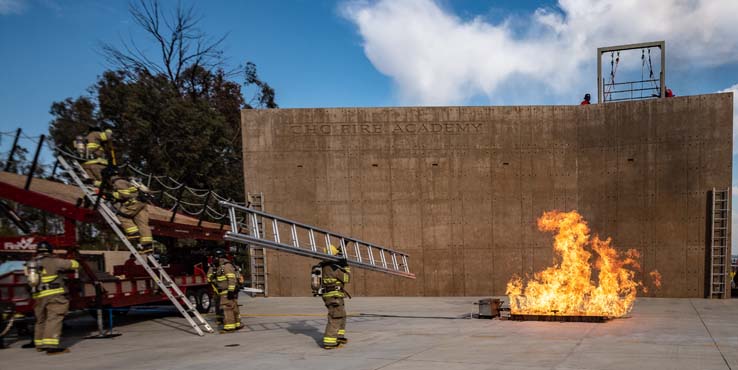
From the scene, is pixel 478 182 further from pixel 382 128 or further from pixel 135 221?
pixel 135 221

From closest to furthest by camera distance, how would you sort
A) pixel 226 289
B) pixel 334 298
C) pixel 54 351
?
pixel 54 351
pixel 334 298
pixel 226 289

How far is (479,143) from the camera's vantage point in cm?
2064

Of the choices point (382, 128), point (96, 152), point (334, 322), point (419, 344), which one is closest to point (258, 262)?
point (382, 128)

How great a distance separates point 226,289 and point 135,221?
267 centimetres

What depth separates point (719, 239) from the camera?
18.6 meters

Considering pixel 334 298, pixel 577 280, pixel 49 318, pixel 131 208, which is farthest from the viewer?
pixel 577 280

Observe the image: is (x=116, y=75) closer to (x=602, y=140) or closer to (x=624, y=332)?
(x=602, y=140)

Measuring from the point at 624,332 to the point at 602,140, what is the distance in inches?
411

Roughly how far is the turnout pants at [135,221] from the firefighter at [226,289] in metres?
1.77

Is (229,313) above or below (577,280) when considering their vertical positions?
below

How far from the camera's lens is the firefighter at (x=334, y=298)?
10.4 metres

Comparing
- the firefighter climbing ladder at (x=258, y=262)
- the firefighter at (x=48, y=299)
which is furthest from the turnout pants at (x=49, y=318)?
the firefighter climbing ladder at (x=258, y=262)

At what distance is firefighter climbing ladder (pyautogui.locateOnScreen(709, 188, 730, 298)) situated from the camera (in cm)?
1855

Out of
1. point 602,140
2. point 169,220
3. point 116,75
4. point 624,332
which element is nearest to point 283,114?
point 169,220
